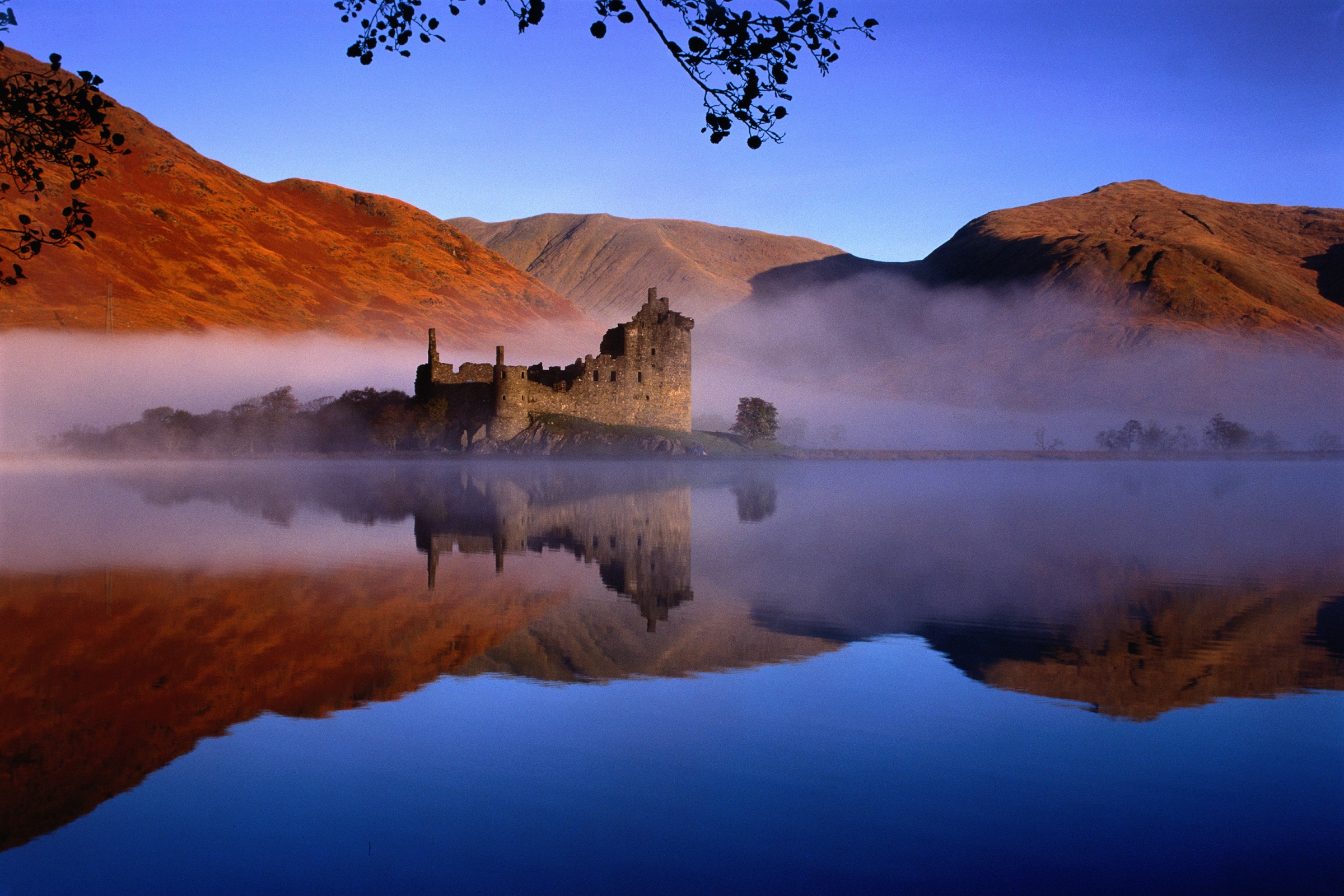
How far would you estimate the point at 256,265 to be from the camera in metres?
121

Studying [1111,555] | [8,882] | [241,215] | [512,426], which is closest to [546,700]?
[8,882]

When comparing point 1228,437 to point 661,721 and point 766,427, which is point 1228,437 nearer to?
point 766,427

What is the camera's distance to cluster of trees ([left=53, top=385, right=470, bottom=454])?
2687 inches

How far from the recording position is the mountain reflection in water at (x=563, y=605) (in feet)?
26.6

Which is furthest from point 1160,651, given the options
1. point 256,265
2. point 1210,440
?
point 256,265

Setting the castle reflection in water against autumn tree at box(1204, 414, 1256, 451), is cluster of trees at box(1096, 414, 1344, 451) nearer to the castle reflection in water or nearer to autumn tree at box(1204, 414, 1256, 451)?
autumn tree at box(1204, 414, 1256, 451)

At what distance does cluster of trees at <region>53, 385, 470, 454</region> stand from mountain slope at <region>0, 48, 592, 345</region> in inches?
766

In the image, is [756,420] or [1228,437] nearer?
[756,420]

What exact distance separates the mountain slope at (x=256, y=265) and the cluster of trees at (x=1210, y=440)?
8795cm

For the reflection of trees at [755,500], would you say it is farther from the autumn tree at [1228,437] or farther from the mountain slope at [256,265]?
the autumn tree at [1228,437]

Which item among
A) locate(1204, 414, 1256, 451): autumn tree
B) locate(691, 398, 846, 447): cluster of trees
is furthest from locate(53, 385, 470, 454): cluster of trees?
locate(1204, 414, 1256, 451): autumn tree

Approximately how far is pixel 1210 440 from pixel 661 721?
129558 millimetres

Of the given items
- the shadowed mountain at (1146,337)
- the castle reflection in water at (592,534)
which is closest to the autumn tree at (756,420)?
the castle reflection in water at (592,534)

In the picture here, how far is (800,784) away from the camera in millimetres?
6250
